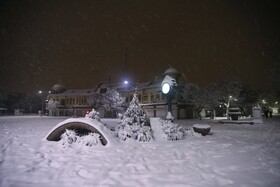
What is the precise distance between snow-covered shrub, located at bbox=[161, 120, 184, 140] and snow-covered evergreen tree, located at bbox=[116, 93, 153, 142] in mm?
1140

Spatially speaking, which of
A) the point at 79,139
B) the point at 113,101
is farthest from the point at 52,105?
the point at 79,139

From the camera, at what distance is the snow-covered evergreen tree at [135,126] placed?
13230mm

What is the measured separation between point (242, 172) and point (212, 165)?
1.07 m

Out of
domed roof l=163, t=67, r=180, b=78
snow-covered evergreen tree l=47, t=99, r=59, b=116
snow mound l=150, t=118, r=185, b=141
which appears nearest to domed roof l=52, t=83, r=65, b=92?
snow-covered evergreen tree l=47, t=99, r=59, b=116

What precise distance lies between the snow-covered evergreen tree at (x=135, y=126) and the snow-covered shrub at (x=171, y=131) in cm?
114

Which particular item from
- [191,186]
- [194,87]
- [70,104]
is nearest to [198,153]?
[191,186]

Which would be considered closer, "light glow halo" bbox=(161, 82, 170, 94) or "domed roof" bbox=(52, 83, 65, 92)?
"light glow halo" bbox=(161, 82, 170, 94)

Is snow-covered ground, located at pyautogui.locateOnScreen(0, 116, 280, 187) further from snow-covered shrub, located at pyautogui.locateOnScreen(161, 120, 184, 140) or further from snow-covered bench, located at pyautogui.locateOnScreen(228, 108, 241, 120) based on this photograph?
snow-covered bench, located at pyautogui.locateOnScreen(228, 108, 241, 120)

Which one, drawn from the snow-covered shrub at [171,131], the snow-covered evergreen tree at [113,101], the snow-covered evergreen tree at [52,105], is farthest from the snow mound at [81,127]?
the snow-covered evergreen tree at [52,105]

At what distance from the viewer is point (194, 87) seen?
50344mm

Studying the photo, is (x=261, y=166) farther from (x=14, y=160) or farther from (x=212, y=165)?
(x=14, y=160)

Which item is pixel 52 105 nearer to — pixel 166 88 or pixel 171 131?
pixel 166 88

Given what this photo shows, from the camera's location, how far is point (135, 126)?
545 inches

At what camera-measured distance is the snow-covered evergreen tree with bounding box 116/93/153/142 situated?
13.2 meters
